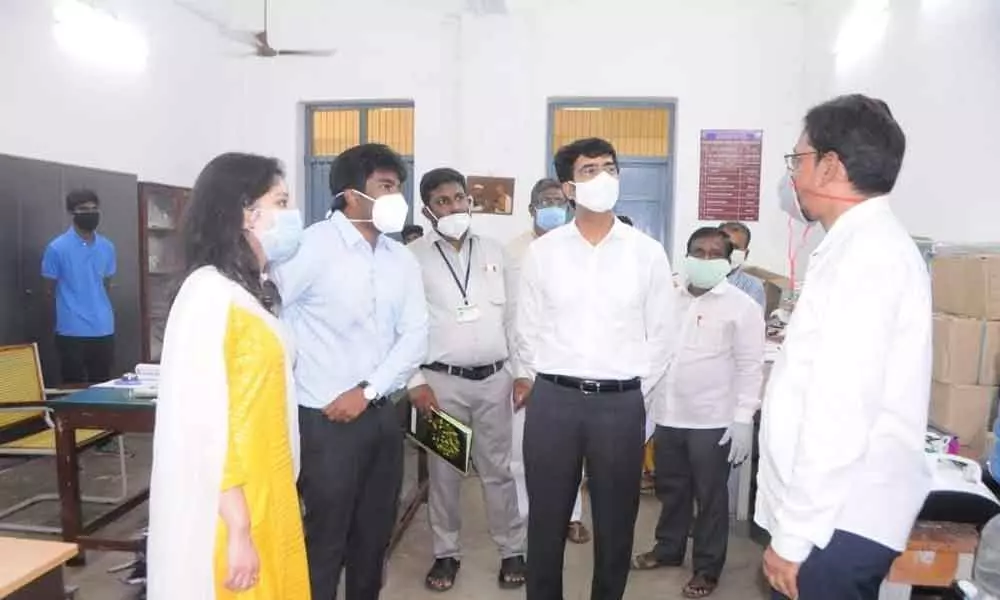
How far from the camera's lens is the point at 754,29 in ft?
19.3

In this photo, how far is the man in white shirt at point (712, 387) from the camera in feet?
9.41

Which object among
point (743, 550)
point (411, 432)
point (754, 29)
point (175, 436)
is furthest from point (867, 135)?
point (754, 29)

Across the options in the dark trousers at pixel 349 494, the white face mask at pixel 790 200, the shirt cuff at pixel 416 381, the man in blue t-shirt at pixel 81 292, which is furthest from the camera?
the man in blue t-shirt at pixel 81 292

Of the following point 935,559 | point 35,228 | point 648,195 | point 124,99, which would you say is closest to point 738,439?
point 935,559

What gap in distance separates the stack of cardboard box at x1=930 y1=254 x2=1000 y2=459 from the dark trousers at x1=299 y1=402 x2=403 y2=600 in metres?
2.37

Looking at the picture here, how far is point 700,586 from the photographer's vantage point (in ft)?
9.34

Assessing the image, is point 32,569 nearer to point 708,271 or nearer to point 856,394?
point 856,394

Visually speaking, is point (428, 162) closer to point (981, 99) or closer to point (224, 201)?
point (981, 99)

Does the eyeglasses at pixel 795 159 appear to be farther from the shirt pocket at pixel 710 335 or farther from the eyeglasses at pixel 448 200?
the eyeglasses at pixel 448 200

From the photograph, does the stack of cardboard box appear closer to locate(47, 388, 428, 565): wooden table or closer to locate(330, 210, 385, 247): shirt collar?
locate(47, 388, 428, 565): wooden table

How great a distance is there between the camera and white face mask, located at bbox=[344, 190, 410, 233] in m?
2.20

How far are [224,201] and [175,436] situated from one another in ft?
1.67

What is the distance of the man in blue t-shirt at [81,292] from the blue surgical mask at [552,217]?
10.3 ft

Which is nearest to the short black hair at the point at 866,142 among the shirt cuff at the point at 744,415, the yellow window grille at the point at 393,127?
the shirt cuff at the point at 744,415
